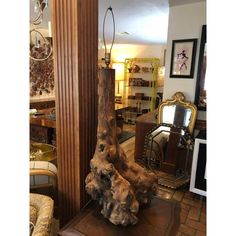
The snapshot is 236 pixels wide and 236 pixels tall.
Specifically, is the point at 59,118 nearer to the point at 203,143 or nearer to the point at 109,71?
the point at 109,71

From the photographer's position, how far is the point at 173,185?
2.54 meters

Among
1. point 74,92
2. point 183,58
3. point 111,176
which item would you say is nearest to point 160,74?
point 183,58

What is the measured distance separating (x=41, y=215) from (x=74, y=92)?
0.66 m

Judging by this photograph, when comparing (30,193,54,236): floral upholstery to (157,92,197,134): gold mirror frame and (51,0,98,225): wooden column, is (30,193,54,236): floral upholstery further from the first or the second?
(157,92,197,134): gold mirror frame

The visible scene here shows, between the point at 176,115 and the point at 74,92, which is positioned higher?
the point at 74,92

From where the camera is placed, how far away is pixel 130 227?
3.02 ft

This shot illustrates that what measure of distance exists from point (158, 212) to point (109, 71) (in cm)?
74

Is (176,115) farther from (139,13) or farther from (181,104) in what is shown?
(139,13)

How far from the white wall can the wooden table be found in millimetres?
1868

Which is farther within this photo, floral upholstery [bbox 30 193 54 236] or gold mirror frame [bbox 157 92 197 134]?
gold mirror frame [bbox 157 92 197 134]

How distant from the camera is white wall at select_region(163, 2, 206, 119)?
8.06 feet

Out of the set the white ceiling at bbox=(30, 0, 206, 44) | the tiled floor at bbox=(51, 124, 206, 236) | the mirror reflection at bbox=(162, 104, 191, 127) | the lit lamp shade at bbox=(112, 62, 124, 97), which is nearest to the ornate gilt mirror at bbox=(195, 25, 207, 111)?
the mirror reflection at bbox=(162, 104, 191, 127)
